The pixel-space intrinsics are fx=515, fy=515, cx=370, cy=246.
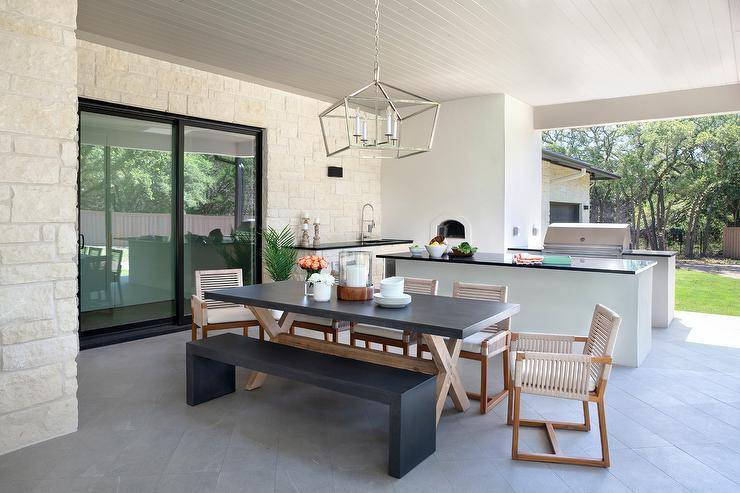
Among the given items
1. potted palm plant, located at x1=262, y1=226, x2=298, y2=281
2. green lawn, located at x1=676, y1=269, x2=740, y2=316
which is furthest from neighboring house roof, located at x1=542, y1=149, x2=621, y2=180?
potted palm plant, located at x1=262, y1=226, x2=298, y2=281

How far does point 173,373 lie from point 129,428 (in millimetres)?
1089

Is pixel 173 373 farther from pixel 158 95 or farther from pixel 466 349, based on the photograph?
pixel 158 95

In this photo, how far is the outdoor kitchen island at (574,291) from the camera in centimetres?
424

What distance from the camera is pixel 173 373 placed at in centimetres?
408

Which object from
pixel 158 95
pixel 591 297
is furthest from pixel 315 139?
pixel 591 297

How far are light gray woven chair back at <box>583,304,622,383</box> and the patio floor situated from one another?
0.47 meters

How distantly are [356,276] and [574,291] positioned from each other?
2.22 meters

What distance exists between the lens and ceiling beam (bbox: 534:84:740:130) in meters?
6.37

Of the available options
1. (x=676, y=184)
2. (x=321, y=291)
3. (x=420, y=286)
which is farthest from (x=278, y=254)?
(x=676, y=184)

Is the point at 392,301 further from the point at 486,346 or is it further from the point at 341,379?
the point at 486,346

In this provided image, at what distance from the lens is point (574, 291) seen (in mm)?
4488

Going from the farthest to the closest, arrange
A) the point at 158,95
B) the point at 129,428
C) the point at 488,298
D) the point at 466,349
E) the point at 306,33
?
the point at 158,95, the point at 306,33, the point at 488,298, the point at 466,349, the point at 129,428

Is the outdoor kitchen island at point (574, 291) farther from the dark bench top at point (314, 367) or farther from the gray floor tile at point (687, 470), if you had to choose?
the dark bench top at point (314, 367)

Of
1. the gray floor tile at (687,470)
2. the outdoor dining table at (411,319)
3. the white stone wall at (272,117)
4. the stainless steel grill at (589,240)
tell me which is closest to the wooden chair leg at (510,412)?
the outdoor dining table at (411,319)
